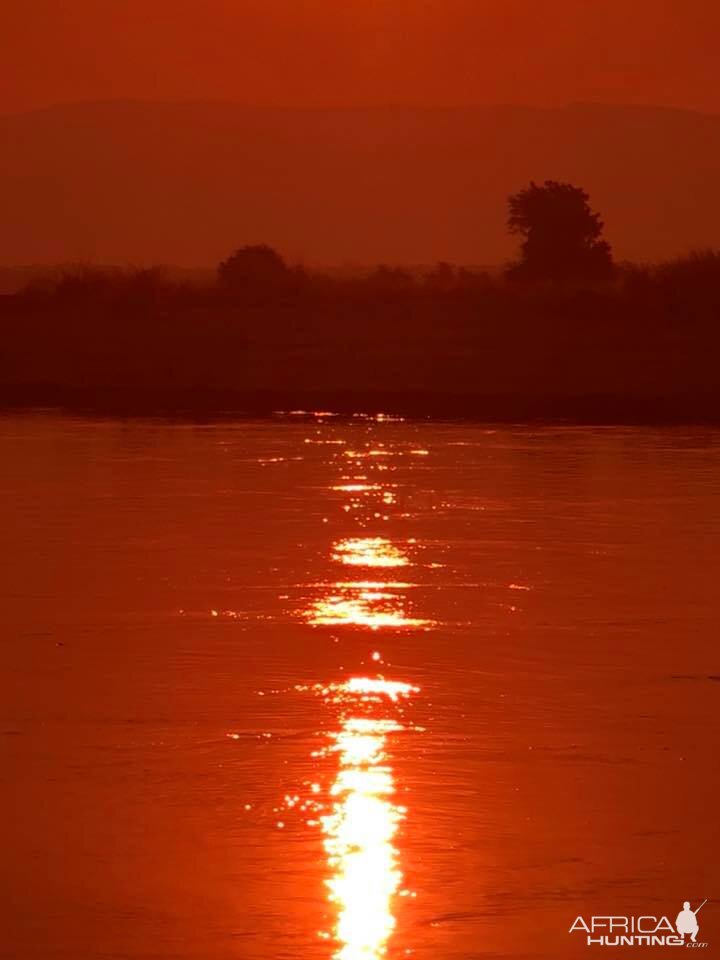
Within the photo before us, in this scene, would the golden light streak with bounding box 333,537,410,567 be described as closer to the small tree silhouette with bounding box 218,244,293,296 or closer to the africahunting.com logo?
the africahunting.com logo

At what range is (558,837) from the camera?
7504 millimetres

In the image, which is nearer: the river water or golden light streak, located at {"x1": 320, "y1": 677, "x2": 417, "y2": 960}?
golden light streak, located at {"x1": 320, "y1": 677, "x2": 417, "y2": 960}

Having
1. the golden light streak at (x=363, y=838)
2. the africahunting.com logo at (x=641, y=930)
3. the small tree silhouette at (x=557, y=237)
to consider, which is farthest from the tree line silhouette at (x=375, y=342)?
the africahunting.com logo at (x=641, y=930)

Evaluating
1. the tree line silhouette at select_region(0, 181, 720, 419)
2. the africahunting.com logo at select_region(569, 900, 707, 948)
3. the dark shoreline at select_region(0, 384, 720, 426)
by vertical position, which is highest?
the tree line silhouette at select_region(0, 181, 720, 419)

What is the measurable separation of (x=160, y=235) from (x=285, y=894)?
14376cm

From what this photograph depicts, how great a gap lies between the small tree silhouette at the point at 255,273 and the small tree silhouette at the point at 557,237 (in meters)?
5.17

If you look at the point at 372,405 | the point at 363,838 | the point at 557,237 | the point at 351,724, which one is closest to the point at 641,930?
the point at 363,838

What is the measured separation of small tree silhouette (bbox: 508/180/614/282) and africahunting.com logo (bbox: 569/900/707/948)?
41976 mm

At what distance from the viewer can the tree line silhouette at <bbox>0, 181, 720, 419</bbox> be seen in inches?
1267

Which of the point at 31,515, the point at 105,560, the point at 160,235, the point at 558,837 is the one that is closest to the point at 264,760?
the point at 558,837

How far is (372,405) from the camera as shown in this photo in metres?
30.6

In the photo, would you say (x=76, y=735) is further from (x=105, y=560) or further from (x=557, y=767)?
(x=105, y=560)

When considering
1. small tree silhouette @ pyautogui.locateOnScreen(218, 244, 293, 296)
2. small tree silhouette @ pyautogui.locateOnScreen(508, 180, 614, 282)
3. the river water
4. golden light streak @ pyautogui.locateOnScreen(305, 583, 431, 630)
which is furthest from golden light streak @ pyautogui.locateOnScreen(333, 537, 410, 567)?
small tree silhouette @ pyautogui.locateOnScreen(508, 180, 614, 282)

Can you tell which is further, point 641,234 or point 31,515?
point 641,234
